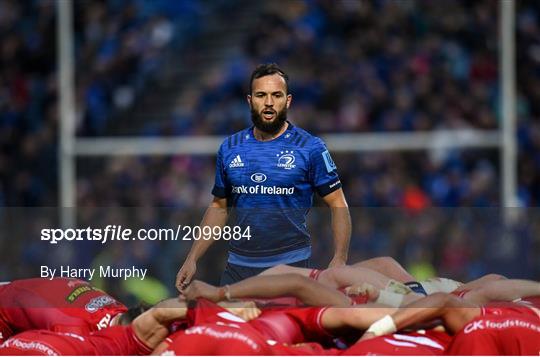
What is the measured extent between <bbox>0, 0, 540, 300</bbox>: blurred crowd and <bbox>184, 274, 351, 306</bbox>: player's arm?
241 inches

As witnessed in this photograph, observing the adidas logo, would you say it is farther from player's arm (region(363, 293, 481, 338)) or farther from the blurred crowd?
the blurred crowd

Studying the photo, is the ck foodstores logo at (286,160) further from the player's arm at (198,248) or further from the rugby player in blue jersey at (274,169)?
the player's arm at (198,248)

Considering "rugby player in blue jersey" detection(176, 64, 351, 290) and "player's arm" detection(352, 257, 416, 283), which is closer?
"player's arm" detection(352, 257, 416, 283)

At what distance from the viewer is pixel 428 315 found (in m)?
4.67

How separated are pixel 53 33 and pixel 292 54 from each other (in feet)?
8.24

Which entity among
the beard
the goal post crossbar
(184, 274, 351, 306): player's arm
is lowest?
(184, 274, 351, 306): player's arm

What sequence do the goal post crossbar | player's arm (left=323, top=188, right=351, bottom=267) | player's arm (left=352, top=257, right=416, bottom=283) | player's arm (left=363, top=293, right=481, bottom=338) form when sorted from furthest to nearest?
the goal post crossbar, player's arm (left=323, top=188, right=351, bottom=267), player's arm (left=352, top=257, right=416, bottom=283), player's arm (left=363, top=293, right=481, bottom=338)

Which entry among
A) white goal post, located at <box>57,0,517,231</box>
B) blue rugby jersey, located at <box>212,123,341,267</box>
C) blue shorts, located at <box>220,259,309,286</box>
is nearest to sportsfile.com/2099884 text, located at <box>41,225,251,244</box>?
blue shorts, located at <box>220,259,309,286</box>

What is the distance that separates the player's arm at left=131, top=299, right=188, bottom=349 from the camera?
4867mm

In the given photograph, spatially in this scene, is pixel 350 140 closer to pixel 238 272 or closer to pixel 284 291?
pixel 238 272

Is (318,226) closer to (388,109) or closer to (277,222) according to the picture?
(277,222)

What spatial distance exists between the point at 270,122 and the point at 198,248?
2.41ft

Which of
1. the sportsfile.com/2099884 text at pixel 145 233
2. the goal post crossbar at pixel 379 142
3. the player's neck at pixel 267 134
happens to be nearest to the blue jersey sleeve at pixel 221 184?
the player's neck at pixel 267 134

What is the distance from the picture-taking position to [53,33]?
12859 mm
